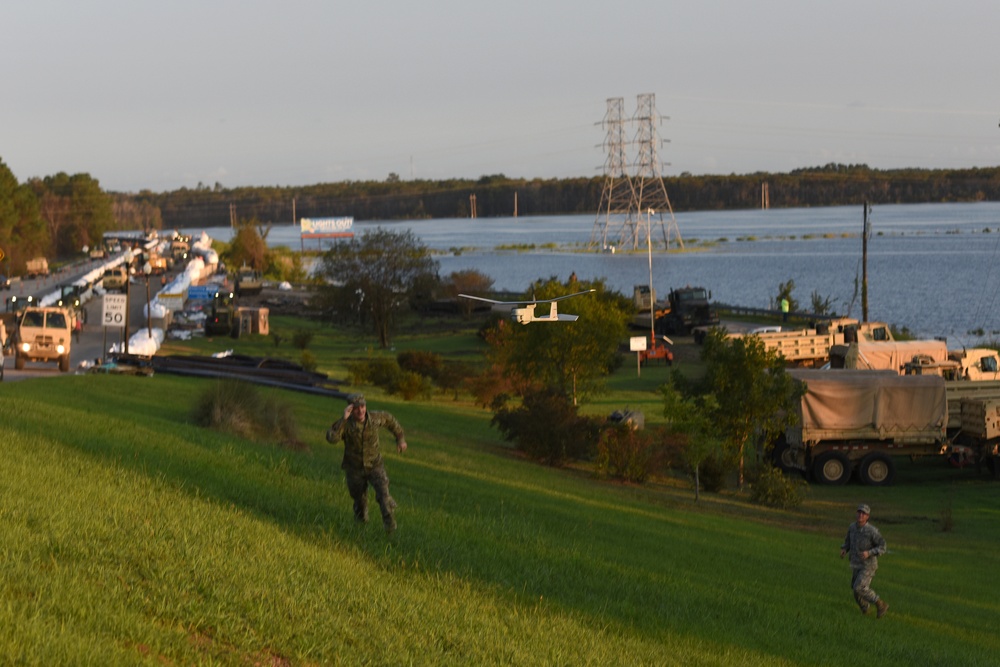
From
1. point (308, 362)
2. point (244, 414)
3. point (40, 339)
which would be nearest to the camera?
point (244, 414)

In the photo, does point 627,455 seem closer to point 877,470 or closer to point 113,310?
point 877,470

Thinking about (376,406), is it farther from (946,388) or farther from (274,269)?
(274,269)

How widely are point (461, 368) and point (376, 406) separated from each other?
13.0m

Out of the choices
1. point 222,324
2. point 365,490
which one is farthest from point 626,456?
point 222,324

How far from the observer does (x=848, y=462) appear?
109ft

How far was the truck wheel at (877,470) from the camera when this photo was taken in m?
32.8

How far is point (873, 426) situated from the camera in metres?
33.1

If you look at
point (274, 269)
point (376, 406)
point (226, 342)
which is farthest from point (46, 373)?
point (274, 269)

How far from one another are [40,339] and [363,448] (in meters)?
33.1

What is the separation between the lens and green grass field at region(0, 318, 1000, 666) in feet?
29.8

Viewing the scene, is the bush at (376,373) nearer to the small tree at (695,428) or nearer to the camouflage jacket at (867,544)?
the small tree at (695,428)

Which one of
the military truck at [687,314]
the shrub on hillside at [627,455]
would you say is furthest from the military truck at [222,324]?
the shrub on hillside at [627,455]

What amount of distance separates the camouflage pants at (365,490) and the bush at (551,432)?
19.5 metres

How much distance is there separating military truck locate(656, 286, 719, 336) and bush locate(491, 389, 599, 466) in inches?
1539
